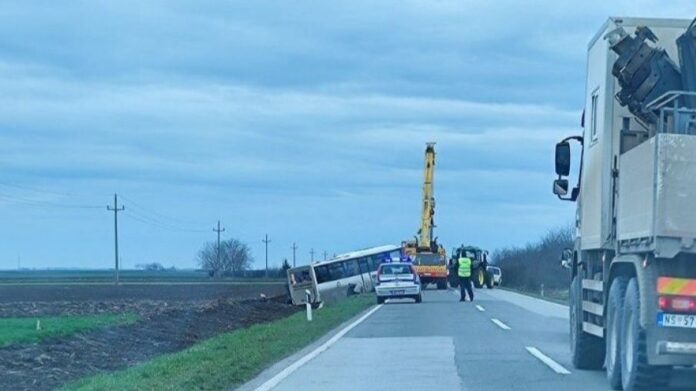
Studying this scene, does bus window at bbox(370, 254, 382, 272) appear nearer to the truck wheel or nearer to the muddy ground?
the muddy ground

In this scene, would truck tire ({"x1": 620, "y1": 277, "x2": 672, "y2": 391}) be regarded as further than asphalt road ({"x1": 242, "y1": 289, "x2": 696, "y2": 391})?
No

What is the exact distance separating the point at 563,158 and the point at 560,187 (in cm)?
55

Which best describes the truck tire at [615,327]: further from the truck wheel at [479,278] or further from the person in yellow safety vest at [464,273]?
the truck wheel at [479,278]

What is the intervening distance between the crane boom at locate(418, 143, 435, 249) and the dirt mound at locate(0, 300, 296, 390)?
23166mm

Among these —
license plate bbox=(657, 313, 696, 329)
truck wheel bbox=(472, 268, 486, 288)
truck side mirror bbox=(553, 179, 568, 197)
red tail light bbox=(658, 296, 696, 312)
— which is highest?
truck side mirror bbox=(553, 179, 568, 197)

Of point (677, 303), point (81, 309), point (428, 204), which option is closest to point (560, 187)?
point (677, 303)

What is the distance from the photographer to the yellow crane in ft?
222

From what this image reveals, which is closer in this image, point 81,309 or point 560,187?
point 560,187

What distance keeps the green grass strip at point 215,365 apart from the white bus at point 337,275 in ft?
94.6

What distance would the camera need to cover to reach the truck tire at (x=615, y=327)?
569 inches

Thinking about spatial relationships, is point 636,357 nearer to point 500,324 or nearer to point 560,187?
point 560,187

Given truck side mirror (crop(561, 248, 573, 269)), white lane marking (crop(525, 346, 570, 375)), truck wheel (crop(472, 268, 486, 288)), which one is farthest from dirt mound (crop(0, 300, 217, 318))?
truck wheel (crop(472, 268, 486, 288))

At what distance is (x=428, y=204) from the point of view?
67750 mm

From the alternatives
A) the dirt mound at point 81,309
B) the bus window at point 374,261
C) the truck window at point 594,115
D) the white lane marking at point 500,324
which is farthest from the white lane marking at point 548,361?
the bus window at point 374,261
